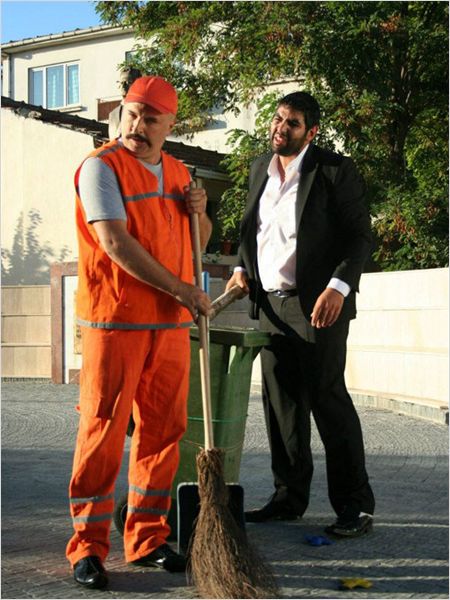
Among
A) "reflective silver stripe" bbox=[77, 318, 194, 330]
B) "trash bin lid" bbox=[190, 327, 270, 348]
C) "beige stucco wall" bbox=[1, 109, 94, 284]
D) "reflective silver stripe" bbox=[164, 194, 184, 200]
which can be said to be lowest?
"trash bin lid" bbox=[190, 327, 270, 348]

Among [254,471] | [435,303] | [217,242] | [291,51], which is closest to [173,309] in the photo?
[254,471]

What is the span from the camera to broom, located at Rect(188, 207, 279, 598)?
4.07 meters

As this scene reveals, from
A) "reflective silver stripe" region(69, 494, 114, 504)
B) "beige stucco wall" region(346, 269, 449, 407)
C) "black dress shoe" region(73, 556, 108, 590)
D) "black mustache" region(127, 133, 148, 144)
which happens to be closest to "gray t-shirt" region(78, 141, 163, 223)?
"black mustache" region(127, 133, 148, 144)

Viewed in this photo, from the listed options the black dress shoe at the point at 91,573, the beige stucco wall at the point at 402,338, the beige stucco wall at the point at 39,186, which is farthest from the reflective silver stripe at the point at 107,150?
the beige stucco wall at the point at 39,186

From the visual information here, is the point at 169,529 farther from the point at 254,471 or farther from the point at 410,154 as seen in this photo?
the point at 410,154

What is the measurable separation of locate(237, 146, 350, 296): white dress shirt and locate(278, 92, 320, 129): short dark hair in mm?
150

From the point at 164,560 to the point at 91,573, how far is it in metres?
0.38

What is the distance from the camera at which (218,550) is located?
413 cm

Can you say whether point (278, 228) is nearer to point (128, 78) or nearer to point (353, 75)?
point (128, 78)

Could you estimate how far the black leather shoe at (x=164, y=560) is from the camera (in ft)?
14.7

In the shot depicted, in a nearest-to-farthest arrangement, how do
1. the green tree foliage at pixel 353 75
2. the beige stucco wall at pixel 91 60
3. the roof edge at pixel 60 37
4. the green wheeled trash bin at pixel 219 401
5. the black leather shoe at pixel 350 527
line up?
the green wheeled trash bin at pixel 219 401 < the black leather shoe at pixel 350 527 < the green tree foliage at pixel 353 75 < the roof edge at pixel 60 37 < the beige stucco wall at pixel 91 60

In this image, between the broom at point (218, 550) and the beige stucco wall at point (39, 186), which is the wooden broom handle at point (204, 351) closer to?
the broom at point (218, 550)

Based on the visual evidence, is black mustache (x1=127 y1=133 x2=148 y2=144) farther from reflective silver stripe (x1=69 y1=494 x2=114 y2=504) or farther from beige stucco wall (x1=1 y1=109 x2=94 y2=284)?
beige stucco wall (x1=1 y1=109 x2=94 y2=284)

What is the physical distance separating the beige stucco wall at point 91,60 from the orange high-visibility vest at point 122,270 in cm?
2595
